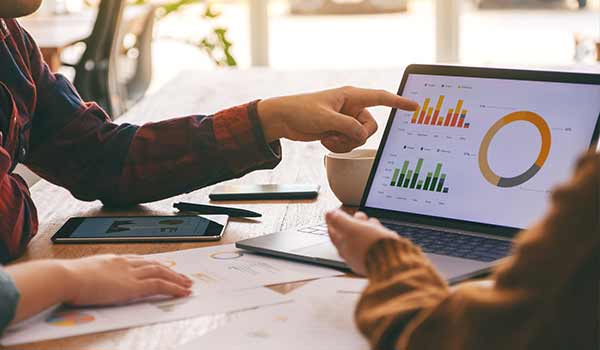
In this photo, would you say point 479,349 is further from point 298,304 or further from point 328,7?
point 328,7

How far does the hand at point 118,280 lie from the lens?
0.92m

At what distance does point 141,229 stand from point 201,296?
314 millimetres

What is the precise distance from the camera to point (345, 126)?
1310 mm

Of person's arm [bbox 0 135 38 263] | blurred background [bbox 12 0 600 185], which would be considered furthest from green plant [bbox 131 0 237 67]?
person's arm [bbox 0 135 38 263]

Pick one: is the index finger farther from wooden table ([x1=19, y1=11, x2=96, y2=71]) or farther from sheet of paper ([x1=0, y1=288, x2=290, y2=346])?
wooden table ([x1=19, y1=11, x2=96, y2=71])

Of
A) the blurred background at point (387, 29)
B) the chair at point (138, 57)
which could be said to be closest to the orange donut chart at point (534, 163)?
the chair at point (138, 57)

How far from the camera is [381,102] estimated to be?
1278 millimetres

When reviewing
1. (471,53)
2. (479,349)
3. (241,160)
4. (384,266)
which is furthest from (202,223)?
(471,53)

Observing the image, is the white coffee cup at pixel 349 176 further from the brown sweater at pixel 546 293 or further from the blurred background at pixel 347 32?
the blurred background at pixel 347 32

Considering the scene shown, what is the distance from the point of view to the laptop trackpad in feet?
3.52

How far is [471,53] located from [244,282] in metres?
4.93

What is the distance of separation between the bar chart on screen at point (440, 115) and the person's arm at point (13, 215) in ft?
1.69

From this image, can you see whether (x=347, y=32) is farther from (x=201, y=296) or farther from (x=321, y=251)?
(x=201, y=296)

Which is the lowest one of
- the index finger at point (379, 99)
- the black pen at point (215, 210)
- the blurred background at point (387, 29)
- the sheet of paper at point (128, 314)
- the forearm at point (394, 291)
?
the blurred background at point (387, 29)
